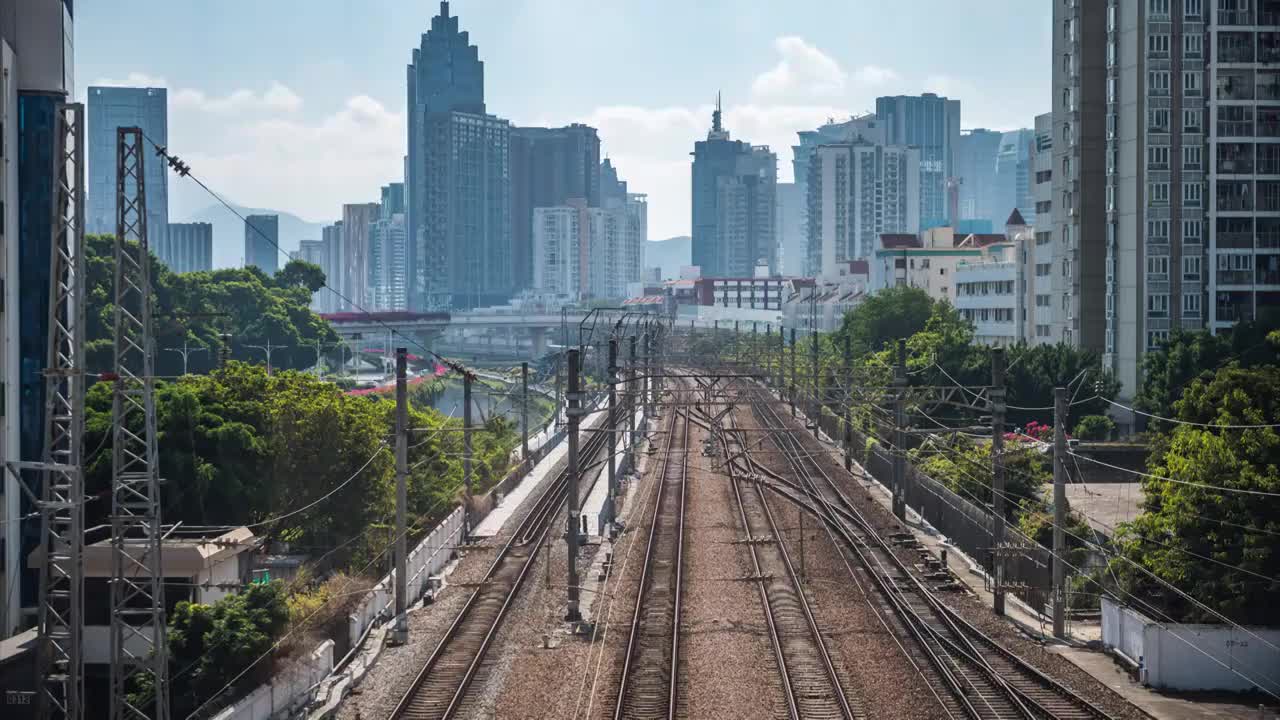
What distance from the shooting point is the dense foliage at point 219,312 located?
61.8 metres

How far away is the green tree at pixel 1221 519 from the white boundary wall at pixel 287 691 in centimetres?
1243

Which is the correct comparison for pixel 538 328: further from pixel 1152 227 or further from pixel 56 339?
pixel 56 339

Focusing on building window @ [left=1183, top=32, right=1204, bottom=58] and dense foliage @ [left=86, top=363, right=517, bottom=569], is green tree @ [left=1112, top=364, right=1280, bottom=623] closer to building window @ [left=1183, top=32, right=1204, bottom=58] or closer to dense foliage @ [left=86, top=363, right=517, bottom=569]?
dense foliage @ [left=86, top=363, right=517, bottom=569]

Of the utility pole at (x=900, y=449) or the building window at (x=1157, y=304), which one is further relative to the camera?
the building window at (x=1157, y=304)

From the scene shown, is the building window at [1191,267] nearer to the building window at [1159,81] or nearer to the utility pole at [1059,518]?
the building window at [1159,81]

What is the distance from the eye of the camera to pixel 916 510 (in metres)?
36.8

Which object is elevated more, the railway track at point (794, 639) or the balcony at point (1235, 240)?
the balcony at point (1235, 240)

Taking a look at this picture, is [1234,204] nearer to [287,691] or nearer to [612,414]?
[612,414]

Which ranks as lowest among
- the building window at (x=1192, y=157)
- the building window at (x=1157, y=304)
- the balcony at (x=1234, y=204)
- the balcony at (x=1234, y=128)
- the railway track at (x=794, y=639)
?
the railway track at (x=794, y=639)

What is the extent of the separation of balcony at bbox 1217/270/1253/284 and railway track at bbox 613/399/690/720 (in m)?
23.2

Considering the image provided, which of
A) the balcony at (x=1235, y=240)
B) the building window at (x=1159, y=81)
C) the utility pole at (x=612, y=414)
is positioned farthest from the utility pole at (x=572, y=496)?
the building window at (x=1159, y=81)

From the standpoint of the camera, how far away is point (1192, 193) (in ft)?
158

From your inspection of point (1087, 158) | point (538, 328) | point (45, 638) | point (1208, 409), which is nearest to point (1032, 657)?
point (1208, 409)

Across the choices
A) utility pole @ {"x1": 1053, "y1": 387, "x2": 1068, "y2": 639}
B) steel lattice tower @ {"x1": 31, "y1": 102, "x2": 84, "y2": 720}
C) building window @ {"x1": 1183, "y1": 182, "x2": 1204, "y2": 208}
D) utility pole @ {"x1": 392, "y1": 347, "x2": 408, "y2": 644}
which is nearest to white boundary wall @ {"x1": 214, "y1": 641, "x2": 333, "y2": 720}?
steel lattice tower @ {"x1": 31, "y1": 102, "x2": 84, "y2": 720}
